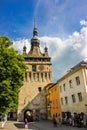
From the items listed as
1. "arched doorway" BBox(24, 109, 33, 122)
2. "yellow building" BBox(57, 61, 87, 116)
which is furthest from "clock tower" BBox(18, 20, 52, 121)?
"yellow building" BBox(57, 61, 87, 116)

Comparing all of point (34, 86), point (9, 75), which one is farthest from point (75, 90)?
point (34, 86)

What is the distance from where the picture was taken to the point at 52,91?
5084cm

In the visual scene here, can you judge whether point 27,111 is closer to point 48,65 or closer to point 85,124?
point 48,65

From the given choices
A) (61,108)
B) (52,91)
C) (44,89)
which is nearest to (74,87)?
(61,108)

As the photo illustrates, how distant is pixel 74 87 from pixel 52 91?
16974 millimetres

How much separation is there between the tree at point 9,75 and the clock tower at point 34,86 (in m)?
27.6

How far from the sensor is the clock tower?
55.8 metres

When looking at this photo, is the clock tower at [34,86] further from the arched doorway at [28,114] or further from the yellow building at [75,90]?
Result: the yellow building at [75,90]

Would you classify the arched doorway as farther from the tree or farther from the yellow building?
the tree

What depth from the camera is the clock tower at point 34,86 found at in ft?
183

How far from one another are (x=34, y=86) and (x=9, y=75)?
1263 inches

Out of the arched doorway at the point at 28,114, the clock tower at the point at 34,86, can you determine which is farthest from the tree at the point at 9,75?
the arched doorway at the point at 28,114

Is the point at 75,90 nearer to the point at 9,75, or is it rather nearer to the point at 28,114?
the point at 9,75

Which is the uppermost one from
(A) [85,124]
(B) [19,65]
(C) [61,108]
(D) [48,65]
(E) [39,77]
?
(D) [48,65]
